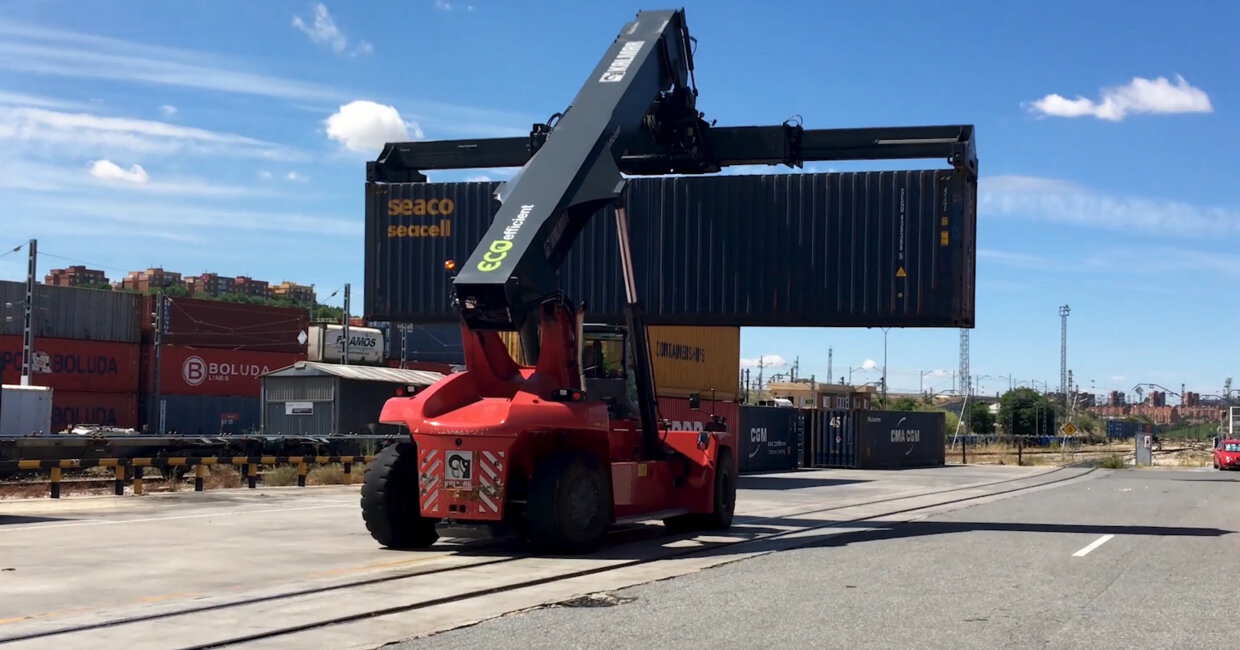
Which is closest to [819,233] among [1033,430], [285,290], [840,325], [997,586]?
[840,325]

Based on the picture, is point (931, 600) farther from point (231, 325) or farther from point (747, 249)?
point (231, 325)

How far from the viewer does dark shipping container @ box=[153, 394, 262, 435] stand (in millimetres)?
56219

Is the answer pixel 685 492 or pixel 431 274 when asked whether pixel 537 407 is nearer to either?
pixel 685 492

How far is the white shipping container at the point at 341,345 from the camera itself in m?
62.8

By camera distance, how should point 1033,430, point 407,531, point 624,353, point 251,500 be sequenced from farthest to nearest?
point 1033,430, point 251,500, point 624,353, point 407,531

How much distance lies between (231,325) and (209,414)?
7339mm

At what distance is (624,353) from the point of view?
1573 centimetres

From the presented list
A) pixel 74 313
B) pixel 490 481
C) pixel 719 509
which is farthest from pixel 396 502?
pixel 74 313

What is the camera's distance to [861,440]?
158 ft

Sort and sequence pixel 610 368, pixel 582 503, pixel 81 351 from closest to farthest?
pixel 582 503 → pixel 610 368 → pixel 81 351

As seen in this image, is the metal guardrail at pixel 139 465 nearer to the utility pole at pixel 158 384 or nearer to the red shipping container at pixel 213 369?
the utility pole at pixel 158 384

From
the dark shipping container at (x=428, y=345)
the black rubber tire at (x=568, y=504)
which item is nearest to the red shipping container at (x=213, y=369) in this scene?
the dark shipping container at (x=428, y=345)

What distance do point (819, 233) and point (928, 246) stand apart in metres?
2.23

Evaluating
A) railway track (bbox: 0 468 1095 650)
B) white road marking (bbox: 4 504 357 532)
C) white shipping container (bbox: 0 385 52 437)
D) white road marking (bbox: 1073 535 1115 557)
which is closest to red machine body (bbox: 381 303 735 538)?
railway track (bbox: 0 468 1095 650)
